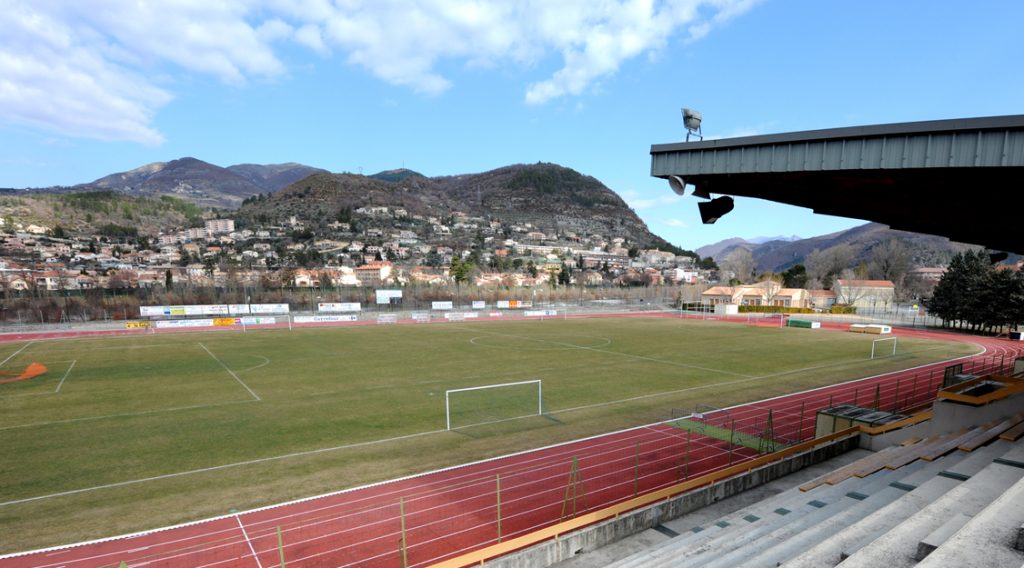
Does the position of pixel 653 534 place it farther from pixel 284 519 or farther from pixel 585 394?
pixel 585 394

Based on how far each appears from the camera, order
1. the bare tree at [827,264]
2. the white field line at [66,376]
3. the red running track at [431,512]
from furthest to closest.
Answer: the bare tree at [827,264]
the white field line at [66,376]
the red running track at [431,512]

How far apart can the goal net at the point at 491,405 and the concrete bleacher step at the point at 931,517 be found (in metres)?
13.4

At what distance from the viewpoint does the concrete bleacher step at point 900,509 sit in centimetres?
530

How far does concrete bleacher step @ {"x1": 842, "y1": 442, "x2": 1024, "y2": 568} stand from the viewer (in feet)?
15.6

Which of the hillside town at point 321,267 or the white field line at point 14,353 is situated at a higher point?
the hillside town at point 321,267

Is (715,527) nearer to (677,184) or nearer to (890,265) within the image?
(677,184)

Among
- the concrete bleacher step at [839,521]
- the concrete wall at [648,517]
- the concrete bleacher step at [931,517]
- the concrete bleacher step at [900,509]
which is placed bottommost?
the concrete wall at [648,517]

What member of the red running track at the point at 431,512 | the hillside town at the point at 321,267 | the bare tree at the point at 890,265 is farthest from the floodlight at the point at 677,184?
the bare tree at the point at 890,265

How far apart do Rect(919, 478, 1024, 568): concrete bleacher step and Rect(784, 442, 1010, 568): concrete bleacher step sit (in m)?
1.04

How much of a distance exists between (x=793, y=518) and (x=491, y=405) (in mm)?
13730

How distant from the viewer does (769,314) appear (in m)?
68.9

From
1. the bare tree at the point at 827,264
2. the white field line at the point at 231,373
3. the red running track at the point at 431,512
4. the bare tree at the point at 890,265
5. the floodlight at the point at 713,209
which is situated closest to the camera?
the red running track at the point at 431,512

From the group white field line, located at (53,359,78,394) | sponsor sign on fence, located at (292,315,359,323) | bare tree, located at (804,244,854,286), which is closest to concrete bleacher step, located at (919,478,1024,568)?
white field line, located at (53,359,78,394)

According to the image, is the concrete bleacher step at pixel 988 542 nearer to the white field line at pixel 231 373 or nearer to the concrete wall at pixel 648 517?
the concrete wall at pixel 648 517
